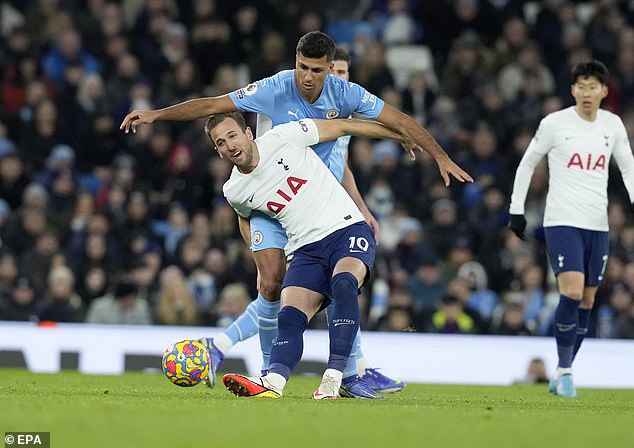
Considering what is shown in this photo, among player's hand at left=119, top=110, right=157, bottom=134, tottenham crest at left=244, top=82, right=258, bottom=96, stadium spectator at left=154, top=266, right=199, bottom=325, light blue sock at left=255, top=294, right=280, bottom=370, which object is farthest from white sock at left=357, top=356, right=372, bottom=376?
stadium spectator at left=154, top=266, right=199, bottom=325

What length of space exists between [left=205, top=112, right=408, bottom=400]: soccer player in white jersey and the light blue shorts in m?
0.11

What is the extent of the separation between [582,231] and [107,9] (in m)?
9.86

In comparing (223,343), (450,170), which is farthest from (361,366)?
(450,170)

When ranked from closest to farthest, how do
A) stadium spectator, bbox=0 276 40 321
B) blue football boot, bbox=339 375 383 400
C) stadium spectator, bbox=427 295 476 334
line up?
blue football boot, bbox=339 375 383 400
stadium spectator, bbox=427 295 476 334
stadium spectator, bbox=0 276 40 321

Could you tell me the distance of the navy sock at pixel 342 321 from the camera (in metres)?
7.87

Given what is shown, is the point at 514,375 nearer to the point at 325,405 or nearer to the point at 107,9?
the point at 325,405

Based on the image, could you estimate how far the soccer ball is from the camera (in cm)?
845

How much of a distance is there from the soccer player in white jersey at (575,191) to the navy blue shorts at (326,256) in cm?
251

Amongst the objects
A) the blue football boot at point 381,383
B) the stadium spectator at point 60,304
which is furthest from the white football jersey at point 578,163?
the stadium spectator at point 60,304

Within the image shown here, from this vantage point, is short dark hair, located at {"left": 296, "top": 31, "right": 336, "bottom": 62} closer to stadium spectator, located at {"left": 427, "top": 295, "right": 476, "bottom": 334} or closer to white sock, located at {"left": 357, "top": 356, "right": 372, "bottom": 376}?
white sock, located at {"left": 357, "top": 356, "right": 372, "bottom": 376}

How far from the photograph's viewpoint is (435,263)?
15312 mm

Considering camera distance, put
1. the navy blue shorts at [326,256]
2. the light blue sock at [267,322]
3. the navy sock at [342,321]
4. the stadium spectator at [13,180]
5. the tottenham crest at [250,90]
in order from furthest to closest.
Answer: the stadium spectator at [13,180] < the light blue sock at [267,322] < the tottenham crest at [250,90] < the navy blue shorts at [326,256] < the navy sock at [342,321]

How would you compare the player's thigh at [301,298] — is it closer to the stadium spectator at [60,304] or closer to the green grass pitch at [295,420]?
the green grass pitch at [295,420]

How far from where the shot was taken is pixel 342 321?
312 inches
